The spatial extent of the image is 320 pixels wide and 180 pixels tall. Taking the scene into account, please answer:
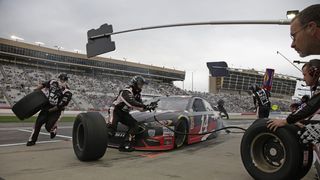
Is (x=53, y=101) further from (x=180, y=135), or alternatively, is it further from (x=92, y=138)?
(x=180, y=135)

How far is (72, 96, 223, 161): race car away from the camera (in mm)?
5188

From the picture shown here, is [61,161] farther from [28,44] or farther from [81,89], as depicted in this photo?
[28,44]

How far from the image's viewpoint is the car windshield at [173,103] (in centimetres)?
776

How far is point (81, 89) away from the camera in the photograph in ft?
146

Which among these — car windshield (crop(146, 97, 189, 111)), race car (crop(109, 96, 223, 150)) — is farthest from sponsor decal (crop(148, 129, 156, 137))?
car windshield (crop(146, 97, 189, 111))

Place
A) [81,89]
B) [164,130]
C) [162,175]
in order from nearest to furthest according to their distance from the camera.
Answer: [162,175] → [164,130] → [81,89]

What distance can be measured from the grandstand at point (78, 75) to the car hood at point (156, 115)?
28077mm

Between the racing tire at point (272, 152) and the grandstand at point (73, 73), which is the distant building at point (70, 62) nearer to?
the grandstand at point (73, 73)

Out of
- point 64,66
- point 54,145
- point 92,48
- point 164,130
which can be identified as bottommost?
point 54,145

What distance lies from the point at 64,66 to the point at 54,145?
51595mm

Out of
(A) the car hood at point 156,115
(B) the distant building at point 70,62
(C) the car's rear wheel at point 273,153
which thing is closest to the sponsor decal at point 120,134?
(A) the car hood at point 156,115

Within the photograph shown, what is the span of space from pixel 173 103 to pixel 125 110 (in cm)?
174

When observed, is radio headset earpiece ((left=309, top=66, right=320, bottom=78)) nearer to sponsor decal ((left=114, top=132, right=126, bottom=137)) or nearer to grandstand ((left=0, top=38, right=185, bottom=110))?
sponsor decal ((left=114, top=132, right=126, bottom=137))

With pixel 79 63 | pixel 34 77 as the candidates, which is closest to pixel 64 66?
pixel 79 63
